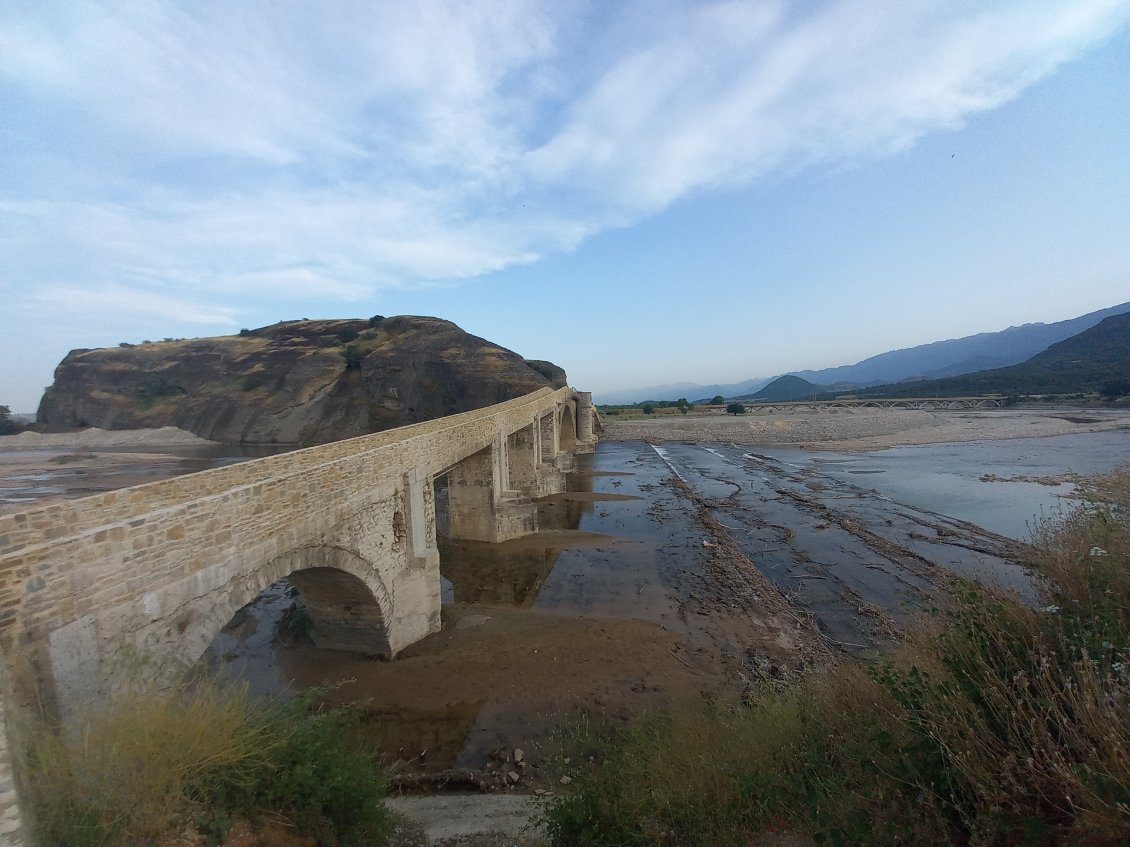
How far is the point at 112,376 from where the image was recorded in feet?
206

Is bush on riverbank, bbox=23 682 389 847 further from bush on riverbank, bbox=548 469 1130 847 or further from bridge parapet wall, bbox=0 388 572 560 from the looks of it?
bush on riverbank, bbox=548 469 1130 847

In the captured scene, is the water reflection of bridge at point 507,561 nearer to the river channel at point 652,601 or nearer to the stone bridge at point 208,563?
the river channel at point 652,601

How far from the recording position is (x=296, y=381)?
2270 inches

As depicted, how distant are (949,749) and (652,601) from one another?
10117 millimetres

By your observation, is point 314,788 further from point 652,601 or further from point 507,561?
point 507,561

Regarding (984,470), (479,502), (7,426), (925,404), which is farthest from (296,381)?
(925,404)

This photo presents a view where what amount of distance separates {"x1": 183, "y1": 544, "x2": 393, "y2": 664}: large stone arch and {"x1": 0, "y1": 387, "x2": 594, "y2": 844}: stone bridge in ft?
0.08

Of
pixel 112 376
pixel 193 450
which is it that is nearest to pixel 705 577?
pixel 193 450

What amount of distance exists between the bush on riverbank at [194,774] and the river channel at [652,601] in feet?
7.28

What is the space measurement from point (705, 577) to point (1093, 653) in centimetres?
1171

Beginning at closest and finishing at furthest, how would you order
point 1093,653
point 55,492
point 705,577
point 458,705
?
1. point 1093,653
2. point 458,705
3. point 705,577
4. point 55,492

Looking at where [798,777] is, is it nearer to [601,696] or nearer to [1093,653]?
[1093,653]

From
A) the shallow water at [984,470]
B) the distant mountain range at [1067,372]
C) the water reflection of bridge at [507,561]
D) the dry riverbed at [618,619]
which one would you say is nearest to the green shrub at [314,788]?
the dry riverbed at [618,619]

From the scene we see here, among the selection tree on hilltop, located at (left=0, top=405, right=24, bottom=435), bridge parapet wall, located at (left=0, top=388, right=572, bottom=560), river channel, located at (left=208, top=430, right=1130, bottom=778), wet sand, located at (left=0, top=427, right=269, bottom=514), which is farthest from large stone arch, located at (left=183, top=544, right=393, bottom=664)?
tree on hilltop, located at (left=0, top=405, right=24, bottom=435)
